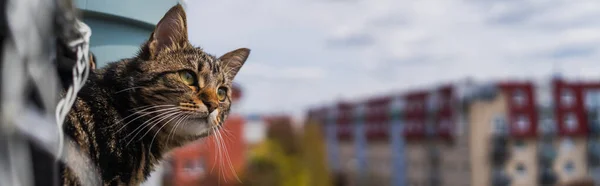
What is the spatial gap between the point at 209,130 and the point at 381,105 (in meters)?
24.3

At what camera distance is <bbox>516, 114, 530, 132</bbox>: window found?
19250mm

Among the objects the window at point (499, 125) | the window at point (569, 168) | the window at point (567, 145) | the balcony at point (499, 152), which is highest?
the window at point (499, 125)

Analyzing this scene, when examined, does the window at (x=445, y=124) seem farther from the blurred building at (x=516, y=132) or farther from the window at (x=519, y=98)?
the window at (x=519, y=98)

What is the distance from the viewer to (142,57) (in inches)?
39.4

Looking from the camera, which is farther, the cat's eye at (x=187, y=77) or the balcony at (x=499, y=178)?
the balcony at (x=499, y=178)

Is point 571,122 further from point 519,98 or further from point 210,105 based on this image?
point 210,105

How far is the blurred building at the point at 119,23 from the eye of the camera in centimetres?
96

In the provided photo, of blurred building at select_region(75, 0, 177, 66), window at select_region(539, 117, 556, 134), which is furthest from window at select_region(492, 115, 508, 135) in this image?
blurred building at select_region(75, 0, 177, 66)

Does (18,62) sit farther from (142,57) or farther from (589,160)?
(589,160)

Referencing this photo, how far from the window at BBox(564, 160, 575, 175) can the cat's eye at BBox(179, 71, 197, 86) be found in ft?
68.6

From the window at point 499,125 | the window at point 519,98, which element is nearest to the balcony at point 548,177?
the window at point 499,125

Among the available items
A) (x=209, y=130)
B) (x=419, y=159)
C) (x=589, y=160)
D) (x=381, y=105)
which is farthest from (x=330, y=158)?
(x=209, y=130)

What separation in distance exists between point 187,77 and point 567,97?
20.8 metres

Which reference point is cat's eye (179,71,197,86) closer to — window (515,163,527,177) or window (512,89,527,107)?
window (512,89,527,107)
